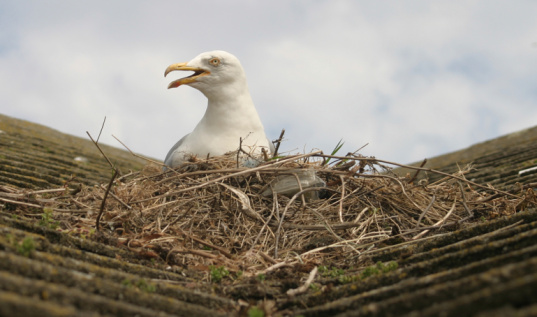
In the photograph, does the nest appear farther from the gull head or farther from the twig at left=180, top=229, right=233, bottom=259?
the gull head

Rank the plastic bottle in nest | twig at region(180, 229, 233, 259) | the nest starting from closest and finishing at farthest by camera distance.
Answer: twig at region(180, 229, 233, 259)
the nest
the plastic bottle in nest

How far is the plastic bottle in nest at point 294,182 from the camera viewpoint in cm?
319

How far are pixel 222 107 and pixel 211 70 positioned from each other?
0.32 metres

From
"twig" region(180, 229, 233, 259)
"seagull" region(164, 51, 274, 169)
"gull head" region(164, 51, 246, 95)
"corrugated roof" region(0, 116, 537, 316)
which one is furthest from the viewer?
"gull head" region(164, 51, 246, 95)

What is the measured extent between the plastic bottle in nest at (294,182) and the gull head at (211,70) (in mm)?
1120

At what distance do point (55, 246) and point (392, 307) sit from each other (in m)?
1.31

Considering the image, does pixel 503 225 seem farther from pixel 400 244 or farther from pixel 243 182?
pixel 243 182

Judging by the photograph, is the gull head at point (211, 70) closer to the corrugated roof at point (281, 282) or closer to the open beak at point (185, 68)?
the open beak at point (185, 68)

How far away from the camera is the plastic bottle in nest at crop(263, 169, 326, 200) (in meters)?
3.19

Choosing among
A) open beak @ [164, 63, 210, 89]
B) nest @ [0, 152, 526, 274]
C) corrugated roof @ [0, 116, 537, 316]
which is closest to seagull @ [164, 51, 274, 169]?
open beak @ [164, 63, 210, 89]

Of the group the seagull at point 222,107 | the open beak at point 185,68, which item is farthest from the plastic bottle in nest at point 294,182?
the open beak at point 185,68

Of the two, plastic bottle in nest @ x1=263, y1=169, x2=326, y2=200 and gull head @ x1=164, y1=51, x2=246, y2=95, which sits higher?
gull head @ x1=164, y1=51, x2=246, y2=95

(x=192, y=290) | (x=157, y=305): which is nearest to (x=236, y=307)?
(x=192, y=290)

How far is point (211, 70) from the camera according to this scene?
13.1 ft
